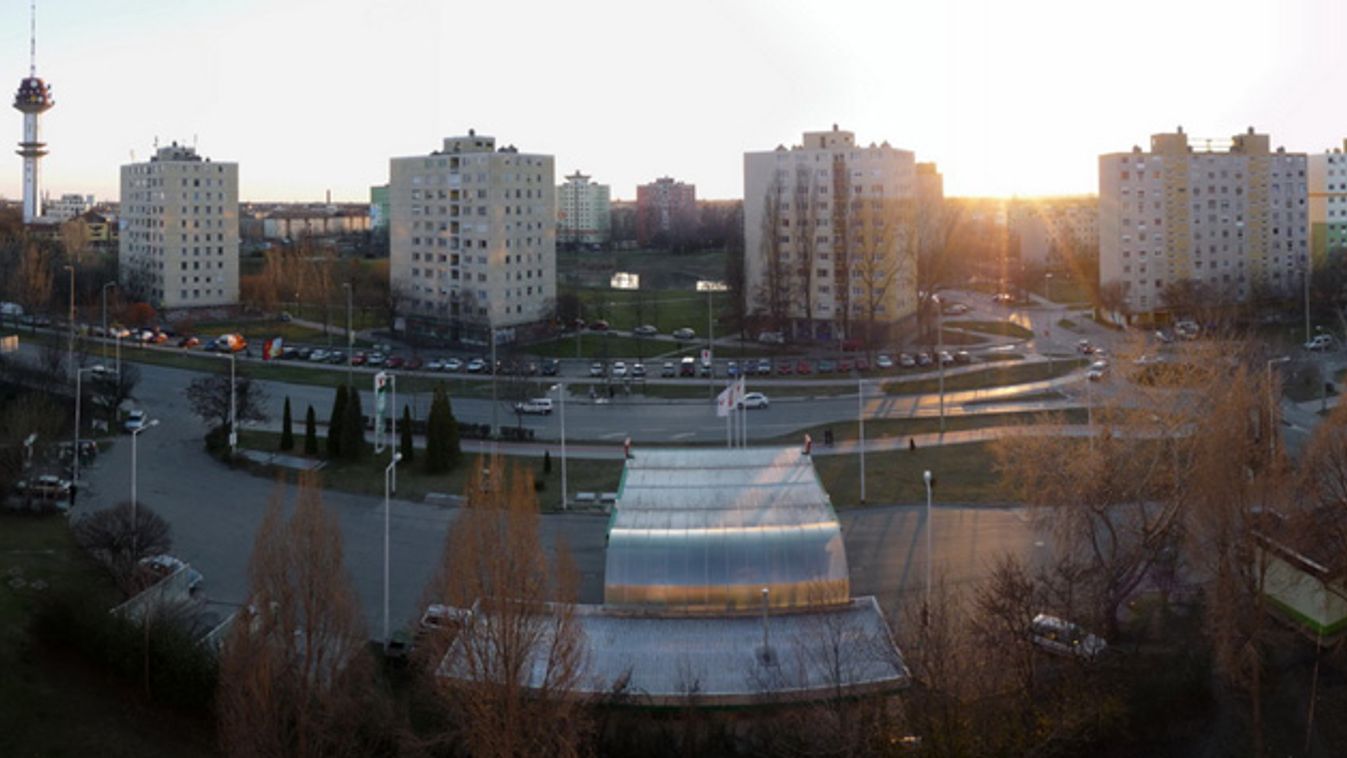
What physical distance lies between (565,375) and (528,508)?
2776cm

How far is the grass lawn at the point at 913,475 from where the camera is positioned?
21562mm

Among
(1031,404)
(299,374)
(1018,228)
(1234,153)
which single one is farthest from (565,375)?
(1018,228)

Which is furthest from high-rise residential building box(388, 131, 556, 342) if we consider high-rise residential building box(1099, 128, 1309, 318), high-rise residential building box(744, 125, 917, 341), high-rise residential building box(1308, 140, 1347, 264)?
high-rise residential building box(1308, 140, 1347, 264)

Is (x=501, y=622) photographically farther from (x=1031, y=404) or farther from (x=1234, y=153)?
(x=1234, y=153)

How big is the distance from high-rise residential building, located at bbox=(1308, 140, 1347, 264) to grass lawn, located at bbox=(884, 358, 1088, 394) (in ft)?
106

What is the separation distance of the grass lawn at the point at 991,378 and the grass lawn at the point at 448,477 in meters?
14.1

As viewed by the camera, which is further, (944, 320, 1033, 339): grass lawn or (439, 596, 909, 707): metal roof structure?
(944, 320, 1033, 339): grass lawn

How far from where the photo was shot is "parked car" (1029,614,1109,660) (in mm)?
13164

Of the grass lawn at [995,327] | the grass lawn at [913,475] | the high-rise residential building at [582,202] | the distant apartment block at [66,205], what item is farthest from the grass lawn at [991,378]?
the distant apartment block at [66,205]

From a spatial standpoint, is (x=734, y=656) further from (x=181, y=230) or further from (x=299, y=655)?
(x=181, y=230)

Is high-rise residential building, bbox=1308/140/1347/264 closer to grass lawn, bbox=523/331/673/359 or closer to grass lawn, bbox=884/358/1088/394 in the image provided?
grass lawn, bbox=884/358/1088/394

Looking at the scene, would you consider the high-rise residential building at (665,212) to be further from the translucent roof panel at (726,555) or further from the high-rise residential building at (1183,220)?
the translucent roof panel at (726,555)

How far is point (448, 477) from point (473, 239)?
24623 mm

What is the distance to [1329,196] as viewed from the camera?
63094 millimetres
